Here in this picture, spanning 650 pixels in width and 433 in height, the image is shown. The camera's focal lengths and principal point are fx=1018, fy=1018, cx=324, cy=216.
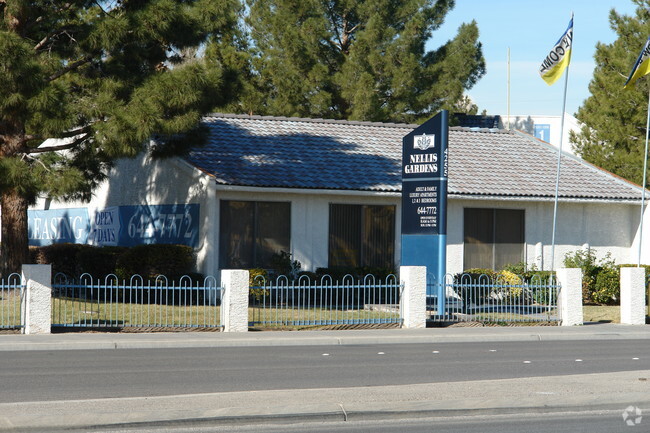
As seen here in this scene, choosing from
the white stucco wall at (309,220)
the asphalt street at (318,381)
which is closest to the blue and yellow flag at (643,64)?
the white stucco wall at (309,220)

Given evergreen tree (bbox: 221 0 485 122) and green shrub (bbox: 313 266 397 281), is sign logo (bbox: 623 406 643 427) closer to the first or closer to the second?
green shrub (bbox: 313 266 397 281)

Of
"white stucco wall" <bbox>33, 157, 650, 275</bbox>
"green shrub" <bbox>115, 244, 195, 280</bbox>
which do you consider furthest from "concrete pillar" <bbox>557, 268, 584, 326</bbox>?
"green shrub" <bbox>115, 244, 195, 280</bbox>

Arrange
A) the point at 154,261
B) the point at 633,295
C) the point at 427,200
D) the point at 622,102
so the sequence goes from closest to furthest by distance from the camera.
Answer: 1. the point at 427,200
2. the point at 633,295
3. the point at 154,261
4. the point at 622,102

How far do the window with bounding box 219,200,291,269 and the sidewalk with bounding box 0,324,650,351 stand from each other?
6639 mm

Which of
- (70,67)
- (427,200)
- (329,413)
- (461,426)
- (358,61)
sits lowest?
(461,426)

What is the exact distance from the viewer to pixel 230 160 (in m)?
28.7

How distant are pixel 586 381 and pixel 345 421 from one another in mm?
4012

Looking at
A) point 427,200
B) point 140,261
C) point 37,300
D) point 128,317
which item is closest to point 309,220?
point 140,261

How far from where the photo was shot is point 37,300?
19641 mm

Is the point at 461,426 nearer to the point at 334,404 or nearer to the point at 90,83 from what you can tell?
the point at 334,404

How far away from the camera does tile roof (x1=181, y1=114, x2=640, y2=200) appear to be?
Answer: 2856cm

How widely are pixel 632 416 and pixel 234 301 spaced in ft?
35.8

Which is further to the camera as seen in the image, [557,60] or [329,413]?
[557,60]

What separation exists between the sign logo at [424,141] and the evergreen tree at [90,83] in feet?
15.2
